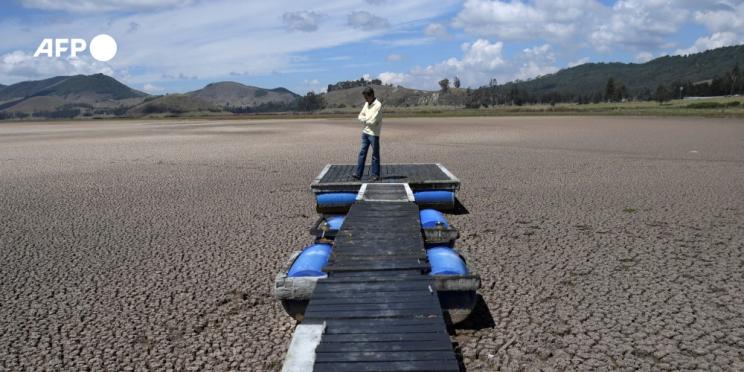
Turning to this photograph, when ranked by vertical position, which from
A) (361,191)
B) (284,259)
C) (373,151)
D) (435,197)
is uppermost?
(373,151)

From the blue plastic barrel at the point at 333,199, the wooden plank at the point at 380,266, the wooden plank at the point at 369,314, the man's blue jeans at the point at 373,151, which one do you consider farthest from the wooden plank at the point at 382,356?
the man's blue jeans at the point at 373,151

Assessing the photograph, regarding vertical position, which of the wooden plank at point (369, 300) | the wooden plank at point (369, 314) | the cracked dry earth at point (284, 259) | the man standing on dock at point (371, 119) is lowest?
the cracked dry earth at point (284, 259)

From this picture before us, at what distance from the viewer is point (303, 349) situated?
4.10m

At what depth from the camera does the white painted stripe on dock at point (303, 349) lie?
392 cm

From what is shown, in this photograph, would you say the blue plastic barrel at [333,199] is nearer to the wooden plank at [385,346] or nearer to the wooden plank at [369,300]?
the wooden plank at [369,300]

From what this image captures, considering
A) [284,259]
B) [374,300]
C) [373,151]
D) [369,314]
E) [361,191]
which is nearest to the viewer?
[369,314]

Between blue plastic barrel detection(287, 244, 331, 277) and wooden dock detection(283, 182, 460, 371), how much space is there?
0.12 meters

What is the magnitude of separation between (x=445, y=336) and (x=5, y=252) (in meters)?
8.05

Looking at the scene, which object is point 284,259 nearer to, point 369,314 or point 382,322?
point 369,314

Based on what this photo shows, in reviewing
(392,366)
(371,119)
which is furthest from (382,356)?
(371,119)

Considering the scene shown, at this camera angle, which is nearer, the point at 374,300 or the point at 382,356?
the point at 382,356

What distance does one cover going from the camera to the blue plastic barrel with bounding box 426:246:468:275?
5.78 m

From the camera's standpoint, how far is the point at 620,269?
7363mm

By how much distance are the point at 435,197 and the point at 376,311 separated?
7003 mm
